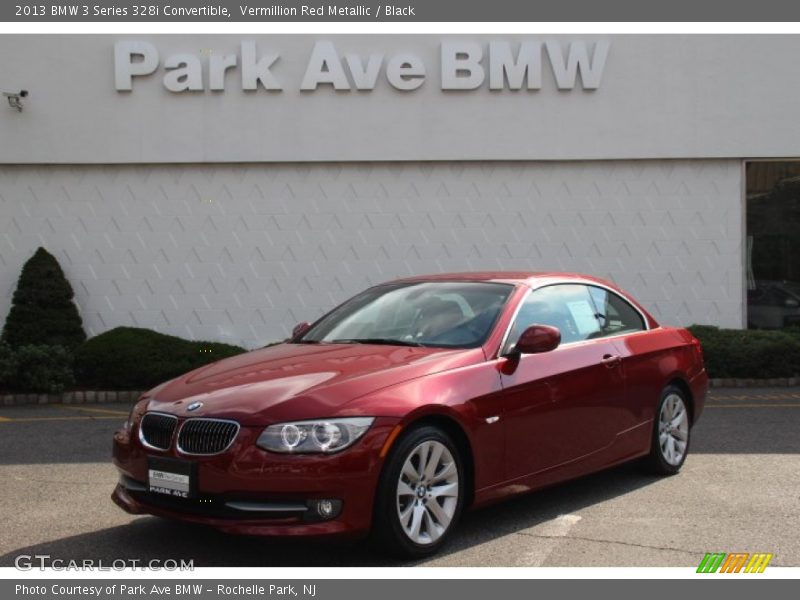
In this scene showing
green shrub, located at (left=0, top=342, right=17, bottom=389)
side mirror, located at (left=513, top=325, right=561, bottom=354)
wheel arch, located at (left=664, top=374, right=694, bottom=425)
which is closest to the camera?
side mirror, located at (left=513, top=325, right=561, bottom=354)

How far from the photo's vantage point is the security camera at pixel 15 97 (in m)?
14.1

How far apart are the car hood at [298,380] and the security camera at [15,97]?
9.68 m

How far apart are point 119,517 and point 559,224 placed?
976cm

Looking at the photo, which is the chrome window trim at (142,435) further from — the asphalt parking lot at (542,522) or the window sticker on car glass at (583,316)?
the window sticker on car glass at (583,316)

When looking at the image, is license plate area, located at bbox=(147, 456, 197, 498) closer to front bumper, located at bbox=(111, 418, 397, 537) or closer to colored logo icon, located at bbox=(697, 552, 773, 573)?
front bumper, located at bbox=(111, 418, 397, 537)

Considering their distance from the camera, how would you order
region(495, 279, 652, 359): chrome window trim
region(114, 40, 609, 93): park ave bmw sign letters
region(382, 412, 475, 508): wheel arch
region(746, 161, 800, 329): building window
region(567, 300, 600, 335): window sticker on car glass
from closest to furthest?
region(382, 412, 475, 508): wheel arch, region(495, 279, 652, 359): chrome window trim, region(567, 300, 600, 335): window sticker on car glass, region(114, 40, 609, 93): park ave bmw sign letters, region(746, 161, 800, 329): building window

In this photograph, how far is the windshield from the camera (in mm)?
6090

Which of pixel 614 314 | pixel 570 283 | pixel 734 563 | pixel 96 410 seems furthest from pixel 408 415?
pixel 96 410

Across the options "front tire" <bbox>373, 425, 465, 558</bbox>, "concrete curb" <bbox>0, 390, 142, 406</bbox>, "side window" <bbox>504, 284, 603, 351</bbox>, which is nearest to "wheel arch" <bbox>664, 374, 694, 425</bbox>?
"side window" <bbox>504, 284, 603, 351</bbox>

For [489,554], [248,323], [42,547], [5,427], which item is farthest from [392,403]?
[248,323]

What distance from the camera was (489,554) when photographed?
17.4 ft

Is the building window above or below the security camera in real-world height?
below

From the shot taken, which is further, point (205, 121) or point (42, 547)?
point (205, 121)

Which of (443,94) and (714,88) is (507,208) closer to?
(443,94)
